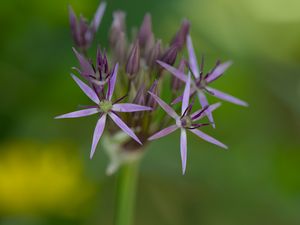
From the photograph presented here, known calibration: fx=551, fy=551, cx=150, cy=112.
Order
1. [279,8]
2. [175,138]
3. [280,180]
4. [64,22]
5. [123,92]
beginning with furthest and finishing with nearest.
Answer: [279,8], [64,22], [175,138], [280,180], [123,92]

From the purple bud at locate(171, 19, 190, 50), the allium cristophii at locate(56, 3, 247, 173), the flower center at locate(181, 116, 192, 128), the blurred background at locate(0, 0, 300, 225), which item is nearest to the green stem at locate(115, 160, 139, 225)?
the allium cristophii at locate(56, 3, 247, 173)

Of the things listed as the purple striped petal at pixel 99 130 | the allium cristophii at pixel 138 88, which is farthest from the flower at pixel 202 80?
the purple striped petal at pixel 99 130

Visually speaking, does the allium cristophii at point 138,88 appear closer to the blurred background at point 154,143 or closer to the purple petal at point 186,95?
the purple petal at point 186,95

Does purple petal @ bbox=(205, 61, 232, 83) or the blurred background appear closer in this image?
purple petal @ bbox=(205, 61, 232, 83)

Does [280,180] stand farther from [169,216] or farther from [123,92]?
[123,92]

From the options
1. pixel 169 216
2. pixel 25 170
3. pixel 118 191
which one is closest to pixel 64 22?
pixel 25 170

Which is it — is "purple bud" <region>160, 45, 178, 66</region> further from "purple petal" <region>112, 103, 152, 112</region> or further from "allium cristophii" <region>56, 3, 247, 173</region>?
"purple petal" <region>112, 103, 152, 112</region>

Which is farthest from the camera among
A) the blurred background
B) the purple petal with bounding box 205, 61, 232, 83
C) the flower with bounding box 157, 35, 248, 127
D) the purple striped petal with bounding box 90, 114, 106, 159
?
the blurred background
